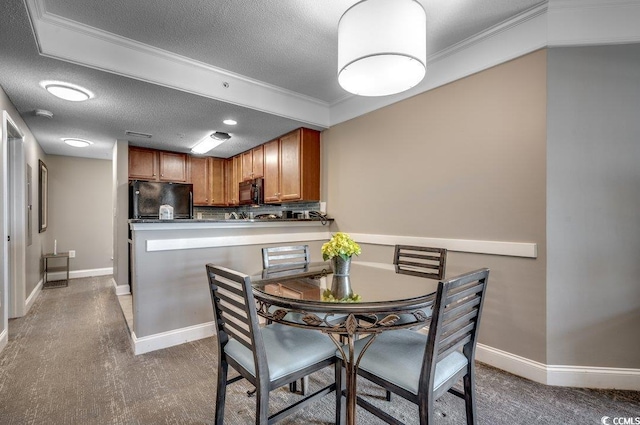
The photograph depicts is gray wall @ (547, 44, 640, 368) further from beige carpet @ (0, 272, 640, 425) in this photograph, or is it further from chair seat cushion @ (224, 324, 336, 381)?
chair seat cushion @ (224, 324, 336, 381)

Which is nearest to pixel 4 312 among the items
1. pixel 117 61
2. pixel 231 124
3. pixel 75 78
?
pixel 75 78

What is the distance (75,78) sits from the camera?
2.36 meters

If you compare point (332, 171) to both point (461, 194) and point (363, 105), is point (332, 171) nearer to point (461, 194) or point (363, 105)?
point (363, 105)

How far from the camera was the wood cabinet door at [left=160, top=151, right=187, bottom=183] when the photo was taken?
482cm

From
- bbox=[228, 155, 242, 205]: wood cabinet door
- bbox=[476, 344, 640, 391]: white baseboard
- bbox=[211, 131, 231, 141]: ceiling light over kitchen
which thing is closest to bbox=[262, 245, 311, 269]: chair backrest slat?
bbox=[476, 344, 640, 391]: white baseboard

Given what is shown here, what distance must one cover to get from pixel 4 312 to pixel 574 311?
4485 millimetres

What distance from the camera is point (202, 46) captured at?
2371 millimetres

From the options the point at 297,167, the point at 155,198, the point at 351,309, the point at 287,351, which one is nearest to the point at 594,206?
the point at 351,309

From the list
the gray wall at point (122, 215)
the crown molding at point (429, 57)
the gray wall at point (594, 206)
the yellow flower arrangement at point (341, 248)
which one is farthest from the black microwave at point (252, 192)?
the gray wall at point (594, 206)

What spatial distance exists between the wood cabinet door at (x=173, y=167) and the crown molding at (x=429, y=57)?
8.42 ft

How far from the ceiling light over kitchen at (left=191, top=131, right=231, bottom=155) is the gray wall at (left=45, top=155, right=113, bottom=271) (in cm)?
238

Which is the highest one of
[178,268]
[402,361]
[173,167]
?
[173,167]

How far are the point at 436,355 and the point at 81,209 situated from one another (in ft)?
21.1

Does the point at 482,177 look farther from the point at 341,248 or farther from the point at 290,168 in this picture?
the point at 290,168
